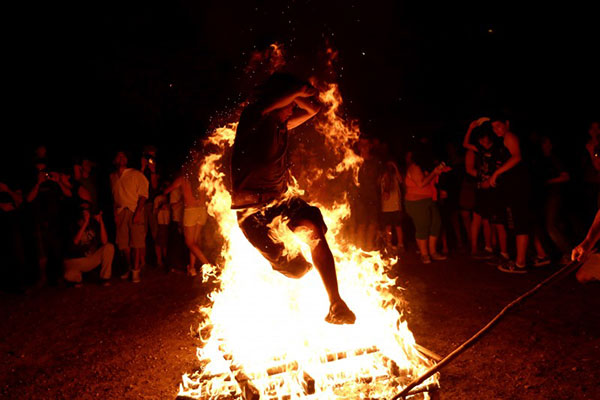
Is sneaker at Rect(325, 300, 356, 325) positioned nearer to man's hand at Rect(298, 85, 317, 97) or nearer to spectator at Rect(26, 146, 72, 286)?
man's hand at Rect(298, 85, 317, 97)

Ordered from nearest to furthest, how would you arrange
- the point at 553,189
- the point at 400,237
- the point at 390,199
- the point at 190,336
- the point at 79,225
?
the point at 190,336, the point at 553,189, the point at 79,225, the point at 390,199, the point at 400,237

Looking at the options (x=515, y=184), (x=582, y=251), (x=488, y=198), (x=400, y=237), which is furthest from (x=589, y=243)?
(x=400, y=237)

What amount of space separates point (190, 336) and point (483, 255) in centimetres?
561

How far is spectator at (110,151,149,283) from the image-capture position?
860cm

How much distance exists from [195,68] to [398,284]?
326 inches

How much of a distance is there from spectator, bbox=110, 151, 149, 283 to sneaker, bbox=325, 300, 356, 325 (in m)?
5.62

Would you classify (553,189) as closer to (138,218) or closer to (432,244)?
(432,244)

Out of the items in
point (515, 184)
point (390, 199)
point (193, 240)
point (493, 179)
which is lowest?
point (193, 240)

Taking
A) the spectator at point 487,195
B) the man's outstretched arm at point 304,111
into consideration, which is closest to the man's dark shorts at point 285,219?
the man's outstretched arm at point 304,111

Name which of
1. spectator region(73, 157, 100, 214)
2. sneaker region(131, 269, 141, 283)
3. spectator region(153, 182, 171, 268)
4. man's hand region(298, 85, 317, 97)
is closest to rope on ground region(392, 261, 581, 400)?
man's hand region(298, 85, 317, 97)

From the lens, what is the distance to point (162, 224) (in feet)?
30.2

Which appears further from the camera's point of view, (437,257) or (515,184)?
(437,257)

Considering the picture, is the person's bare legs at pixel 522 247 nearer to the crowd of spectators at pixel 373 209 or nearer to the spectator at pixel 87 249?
the crowd of spectators at pixel 373 209

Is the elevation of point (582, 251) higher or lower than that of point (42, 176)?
lower
